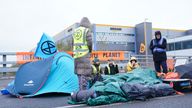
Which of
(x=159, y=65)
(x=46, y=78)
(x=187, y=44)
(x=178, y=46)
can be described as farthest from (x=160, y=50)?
(x=178, y=46)

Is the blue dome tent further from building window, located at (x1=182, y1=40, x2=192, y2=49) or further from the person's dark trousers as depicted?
building window, located at (x1=182, y1=40, x2=192, y2=49)

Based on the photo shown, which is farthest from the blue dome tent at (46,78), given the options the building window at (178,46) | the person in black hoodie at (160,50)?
the building window at (178,46)

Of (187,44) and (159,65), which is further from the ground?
(187,44)

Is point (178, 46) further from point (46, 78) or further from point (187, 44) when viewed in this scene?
point (46, 78)

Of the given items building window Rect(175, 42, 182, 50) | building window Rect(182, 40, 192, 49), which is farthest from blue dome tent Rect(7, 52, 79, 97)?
building window Rect(175, 42, 182, 50)

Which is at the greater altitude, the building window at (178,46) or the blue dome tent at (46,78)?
the building window at (178,46)

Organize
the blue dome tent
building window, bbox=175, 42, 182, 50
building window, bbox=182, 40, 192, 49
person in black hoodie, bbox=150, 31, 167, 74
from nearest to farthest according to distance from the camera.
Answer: the blue dome tent, person in black hoodie, bbox=150, 31, 167, 74, building window, bbox=182, 40, 192, 49, building window, bbox=175, 42, 182, 50

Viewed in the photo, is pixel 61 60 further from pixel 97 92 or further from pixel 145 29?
pixel 145 29

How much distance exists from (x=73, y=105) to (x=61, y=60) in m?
2.42

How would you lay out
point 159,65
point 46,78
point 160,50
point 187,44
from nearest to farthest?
point 46,78 < point 160,50 < point 159,65 < point 187,44

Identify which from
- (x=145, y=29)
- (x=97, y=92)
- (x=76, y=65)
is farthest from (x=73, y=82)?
(x=145, y=29)

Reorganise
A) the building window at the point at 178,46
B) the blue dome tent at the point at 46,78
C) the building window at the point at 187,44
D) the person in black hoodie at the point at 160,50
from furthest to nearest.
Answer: the building window at the point at 178,46
the building window at the point at 187,44
the person in black hoodie at the point at 160,50
the blue dome tent at the point at 46,78

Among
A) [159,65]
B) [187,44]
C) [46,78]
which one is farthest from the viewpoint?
[187,44]

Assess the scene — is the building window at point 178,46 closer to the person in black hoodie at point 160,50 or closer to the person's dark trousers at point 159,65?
the person's dark trousers at point 159,65
